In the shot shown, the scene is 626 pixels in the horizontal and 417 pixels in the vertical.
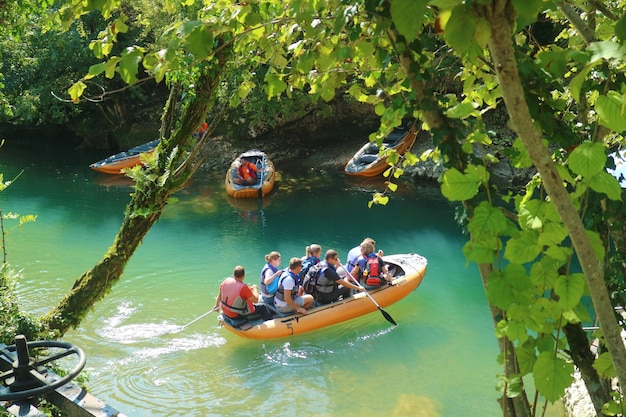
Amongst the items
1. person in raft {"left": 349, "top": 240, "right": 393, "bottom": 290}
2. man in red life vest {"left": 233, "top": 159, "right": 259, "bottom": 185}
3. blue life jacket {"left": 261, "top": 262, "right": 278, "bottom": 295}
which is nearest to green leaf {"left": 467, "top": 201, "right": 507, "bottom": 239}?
blue life jacket {"left": 261, "top": 262, "right": 278, "bottom": 295}

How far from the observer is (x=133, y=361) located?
25.6 feet

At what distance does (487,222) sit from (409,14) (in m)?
0.59

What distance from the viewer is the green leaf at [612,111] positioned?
4.16 ft

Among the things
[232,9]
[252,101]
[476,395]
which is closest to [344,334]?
[476,395]

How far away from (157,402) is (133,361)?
96 cm

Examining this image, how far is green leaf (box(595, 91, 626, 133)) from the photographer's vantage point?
49.9 inches

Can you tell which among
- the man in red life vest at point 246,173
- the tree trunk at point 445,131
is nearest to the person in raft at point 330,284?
the tree trunk at point 445,131

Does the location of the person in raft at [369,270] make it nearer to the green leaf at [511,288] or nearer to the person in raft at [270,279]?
the person in raft at [270,279]

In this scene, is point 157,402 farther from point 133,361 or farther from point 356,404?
point 356,404

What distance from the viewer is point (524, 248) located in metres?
1.52

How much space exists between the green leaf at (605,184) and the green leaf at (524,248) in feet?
0.60

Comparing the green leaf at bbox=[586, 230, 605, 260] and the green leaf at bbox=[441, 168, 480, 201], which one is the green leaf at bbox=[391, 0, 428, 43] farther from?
the green leaf at bbox=[586, 230, 605, 260]

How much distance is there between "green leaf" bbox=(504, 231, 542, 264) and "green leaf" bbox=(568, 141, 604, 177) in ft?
0.74

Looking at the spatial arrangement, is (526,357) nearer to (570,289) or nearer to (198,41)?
(570,289)
